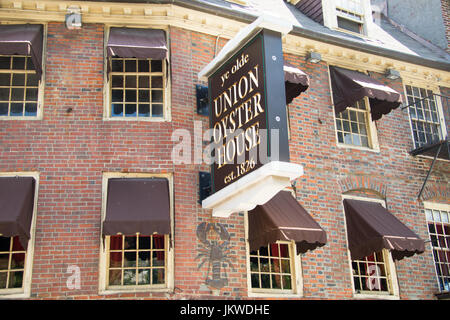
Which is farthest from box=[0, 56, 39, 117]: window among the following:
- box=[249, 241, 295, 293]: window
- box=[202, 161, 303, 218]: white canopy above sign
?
box=[249, 241, 295, 293]: window

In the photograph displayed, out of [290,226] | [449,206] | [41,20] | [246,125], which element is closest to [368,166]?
[449,206]

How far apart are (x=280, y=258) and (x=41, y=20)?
20.3 ft

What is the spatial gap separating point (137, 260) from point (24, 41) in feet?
13.5

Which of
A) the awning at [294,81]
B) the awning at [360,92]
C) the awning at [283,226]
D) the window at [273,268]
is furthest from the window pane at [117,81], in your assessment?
the awning at [360,92]

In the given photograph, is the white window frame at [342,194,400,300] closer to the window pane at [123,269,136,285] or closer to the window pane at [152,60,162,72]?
the window pane at [123,269,136,285]

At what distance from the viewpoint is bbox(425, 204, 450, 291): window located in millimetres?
12101

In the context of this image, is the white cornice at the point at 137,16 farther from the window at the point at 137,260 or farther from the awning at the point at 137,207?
the window at the point at 137,260

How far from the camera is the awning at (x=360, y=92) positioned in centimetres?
1164

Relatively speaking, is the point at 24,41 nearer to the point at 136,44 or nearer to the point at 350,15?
the point at 136,44

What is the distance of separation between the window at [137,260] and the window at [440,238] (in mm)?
6081

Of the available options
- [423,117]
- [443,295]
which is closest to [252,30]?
[423,117]

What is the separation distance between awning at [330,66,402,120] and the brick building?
72mm
